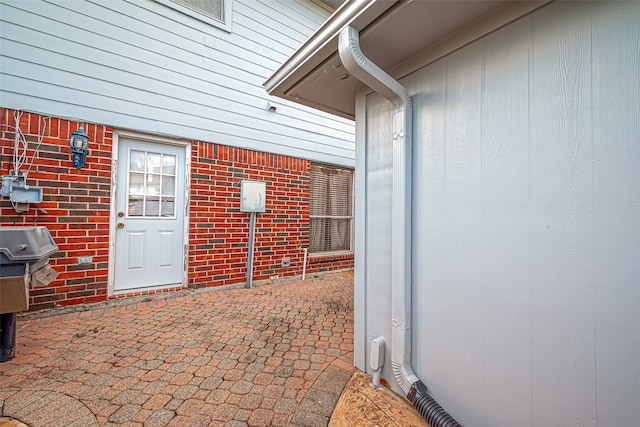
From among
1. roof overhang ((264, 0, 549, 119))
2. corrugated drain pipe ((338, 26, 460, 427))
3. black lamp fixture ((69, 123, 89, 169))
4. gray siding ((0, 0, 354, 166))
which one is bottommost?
corrugated drain pipe ((338, 26, 460, 427))

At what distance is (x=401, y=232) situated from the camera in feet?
5.16

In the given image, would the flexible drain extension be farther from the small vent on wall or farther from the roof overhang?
the small vent on wall

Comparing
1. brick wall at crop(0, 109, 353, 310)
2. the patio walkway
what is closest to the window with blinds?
brick wall at crop(0, 109, 353, 310)

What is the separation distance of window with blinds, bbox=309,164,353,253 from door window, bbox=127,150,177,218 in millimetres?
2250

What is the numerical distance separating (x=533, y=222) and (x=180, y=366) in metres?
2.31

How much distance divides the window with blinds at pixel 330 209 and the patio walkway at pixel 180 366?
1996 millimetres

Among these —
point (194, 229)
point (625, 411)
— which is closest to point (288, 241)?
point (194, 229)

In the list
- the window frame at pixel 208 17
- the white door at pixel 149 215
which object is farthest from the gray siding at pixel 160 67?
the white door at pixel 149 215

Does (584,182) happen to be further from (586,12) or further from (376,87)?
(376,87)

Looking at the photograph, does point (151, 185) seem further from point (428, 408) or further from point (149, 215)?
point (428, 408)

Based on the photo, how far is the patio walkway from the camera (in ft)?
4.77

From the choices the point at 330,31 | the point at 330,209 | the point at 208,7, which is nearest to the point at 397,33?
the point at 330,31

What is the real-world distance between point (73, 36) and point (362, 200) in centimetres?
357

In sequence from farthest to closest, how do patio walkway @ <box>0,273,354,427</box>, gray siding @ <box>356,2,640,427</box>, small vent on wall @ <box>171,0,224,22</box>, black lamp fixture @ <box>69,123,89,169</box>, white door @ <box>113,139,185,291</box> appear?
small vent on wall @ <box>171,0,224,22</box> < white door @ <box>113,139,185,291</box> < black lamp fixture @ <box>69,123,89,169</box> < patio walkway @ <box>0,273,354,427</box> < gray siding @ <box>356,2,640,427</box>
